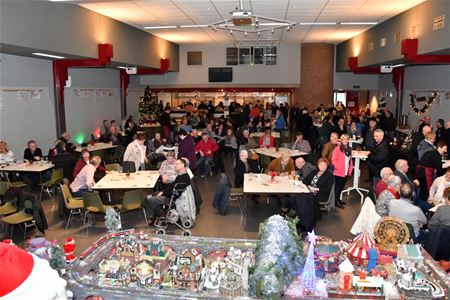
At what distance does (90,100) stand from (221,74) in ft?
25.3

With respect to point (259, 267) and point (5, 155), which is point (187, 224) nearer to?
point (259, 267)

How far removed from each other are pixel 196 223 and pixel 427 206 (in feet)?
14.1

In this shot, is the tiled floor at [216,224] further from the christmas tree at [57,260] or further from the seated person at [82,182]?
the christmas tree at [57,260]

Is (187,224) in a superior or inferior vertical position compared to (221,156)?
inferior

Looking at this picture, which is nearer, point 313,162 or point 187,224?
point 187,224

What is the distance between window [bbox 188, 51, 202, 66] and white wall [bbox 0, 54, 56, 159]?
966cm

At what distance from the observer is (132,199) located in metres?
7.26

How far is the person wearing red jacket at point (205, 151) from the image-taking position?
461 inches

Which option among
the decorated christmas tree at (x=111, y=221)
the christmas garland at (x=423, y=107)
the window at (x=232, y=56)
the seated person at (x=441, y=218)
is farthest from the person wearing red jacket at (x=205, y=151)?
the window at (x=232, y=56)

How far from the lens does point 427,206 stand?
23.4 feet

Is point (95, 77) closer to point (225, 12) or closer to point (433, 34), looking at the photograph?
point (225, 12)

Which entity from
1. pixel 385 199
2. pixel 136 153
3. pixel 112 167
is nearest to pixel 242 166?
pixel 136 153

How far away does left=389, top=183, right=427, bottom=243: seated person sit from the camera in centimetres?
557

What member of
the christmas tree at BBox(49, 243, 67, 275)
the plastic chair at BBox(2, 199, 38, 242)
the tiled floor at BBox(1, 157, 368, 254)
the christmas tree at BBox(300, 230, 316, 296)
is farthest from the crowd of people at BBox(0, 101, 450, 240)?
the christmas tree at BBox(49, 243, 67, 275)
